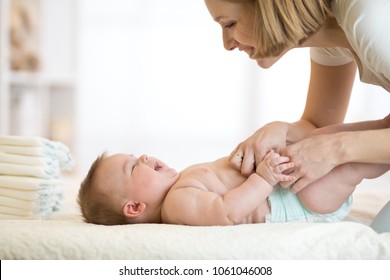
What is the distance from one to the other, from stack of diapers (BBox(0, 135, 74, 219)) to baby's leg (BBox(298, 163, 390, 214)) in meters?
0.68

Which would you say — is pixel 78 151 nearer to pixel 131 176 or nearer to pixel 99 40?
pixel 99 40

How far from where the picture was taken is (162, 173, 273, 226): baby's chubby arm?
4.30 feet

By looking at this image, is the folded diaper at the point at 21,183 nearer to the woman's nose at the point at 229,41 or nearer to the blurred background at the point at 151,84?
the woman's nose at the point at 229,41

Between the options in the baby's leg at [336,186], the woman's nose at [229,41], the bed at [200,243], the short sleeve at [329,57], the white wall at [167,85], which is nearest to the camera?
the bed at [200,243]

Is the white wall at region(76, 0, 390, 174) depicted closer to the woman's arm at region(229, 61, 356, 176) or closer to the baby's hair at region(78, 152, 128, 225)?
the woman's arm at region(229, 61, 356, 176)

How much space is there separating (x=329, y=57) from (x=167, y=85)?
9.25ft

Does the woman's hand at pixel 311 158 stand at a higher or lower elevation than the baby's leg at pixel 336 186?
higher

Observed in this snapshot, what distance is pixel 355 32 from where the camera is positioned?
4.31ft

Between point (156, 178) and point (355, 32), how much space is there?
23.0 inches

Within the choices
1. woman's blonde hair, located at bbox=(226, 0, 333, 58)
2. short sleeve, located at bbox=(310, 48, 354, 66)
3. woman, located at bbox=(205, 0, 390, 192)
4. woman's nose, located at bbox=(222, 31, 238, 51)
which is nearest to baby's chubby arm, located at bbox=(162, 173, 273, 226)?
woman, located at bbox=(205, 0, 390, 192)

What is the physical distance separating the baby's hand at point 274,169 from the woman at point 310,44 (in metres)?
0.03

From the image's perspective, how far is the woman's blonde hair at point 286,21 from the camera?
4.67 feet

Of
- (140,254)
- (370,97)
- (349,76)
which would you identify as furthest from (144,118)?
(140,254)

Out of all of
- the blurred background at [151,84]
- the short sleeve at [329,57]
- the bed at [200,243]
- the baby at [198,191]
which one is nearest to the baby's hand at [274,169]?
the baby at [198,191]
